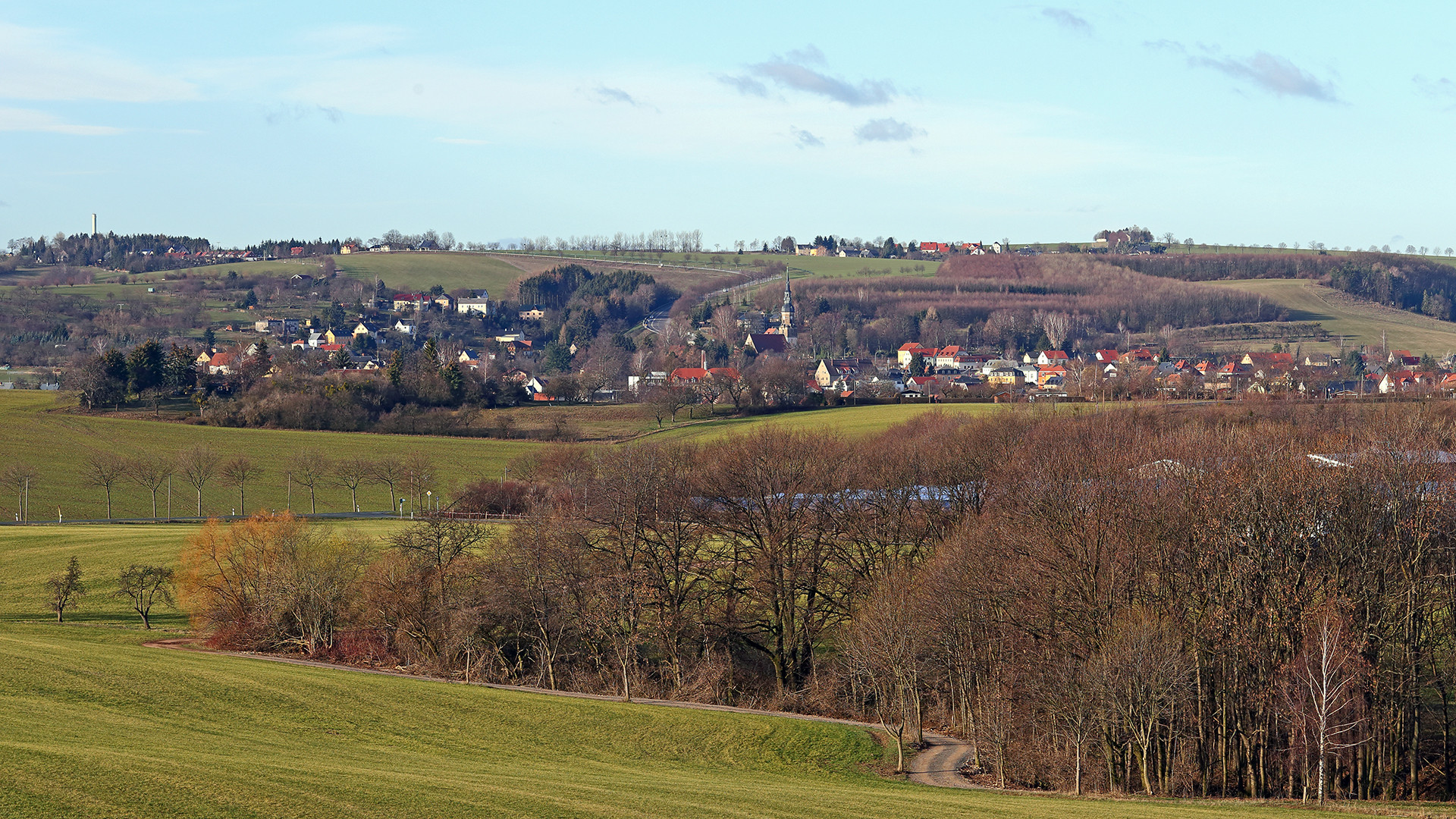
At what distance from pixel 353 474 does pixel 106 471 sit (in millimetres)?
17869

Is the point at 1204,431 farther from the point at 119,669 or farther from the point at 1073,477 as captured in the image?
the point at 119,669

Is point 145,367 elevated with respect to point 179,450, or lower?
elevated

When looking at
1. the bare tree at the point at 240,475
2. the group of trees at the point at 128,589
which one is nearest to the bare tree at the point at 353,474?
the bare tree at the point at 240,475

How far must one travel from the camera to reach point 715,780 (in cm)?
3083

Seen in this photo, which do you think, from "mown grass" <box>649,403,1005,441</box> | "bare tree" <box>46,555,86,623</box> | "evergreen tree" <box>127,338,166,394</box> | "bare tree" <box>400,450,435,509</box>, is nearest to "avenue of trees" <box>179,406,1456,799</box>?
"bare tree" <box>46,555,86,623</box>

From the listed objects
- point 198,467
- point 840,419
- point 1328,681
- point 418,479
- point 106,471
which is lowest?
point 418,479

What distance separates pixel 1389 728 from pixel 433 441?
88.1m

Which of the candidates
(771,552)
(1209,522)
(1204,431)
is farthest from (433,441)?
(1209,522)

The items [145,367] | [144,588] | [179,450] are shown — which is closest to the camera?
[144,588]

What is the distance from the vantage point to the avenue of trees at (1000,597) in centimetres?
3884

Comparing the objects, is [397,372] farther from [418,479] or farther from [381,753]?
[381,753]

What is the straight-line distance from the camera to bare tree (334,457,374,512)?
3693 inches

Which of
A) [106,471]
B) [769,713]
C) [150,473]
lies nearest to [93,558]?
[150,473]

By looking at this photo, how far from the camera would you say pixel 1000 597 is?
4384 cm
